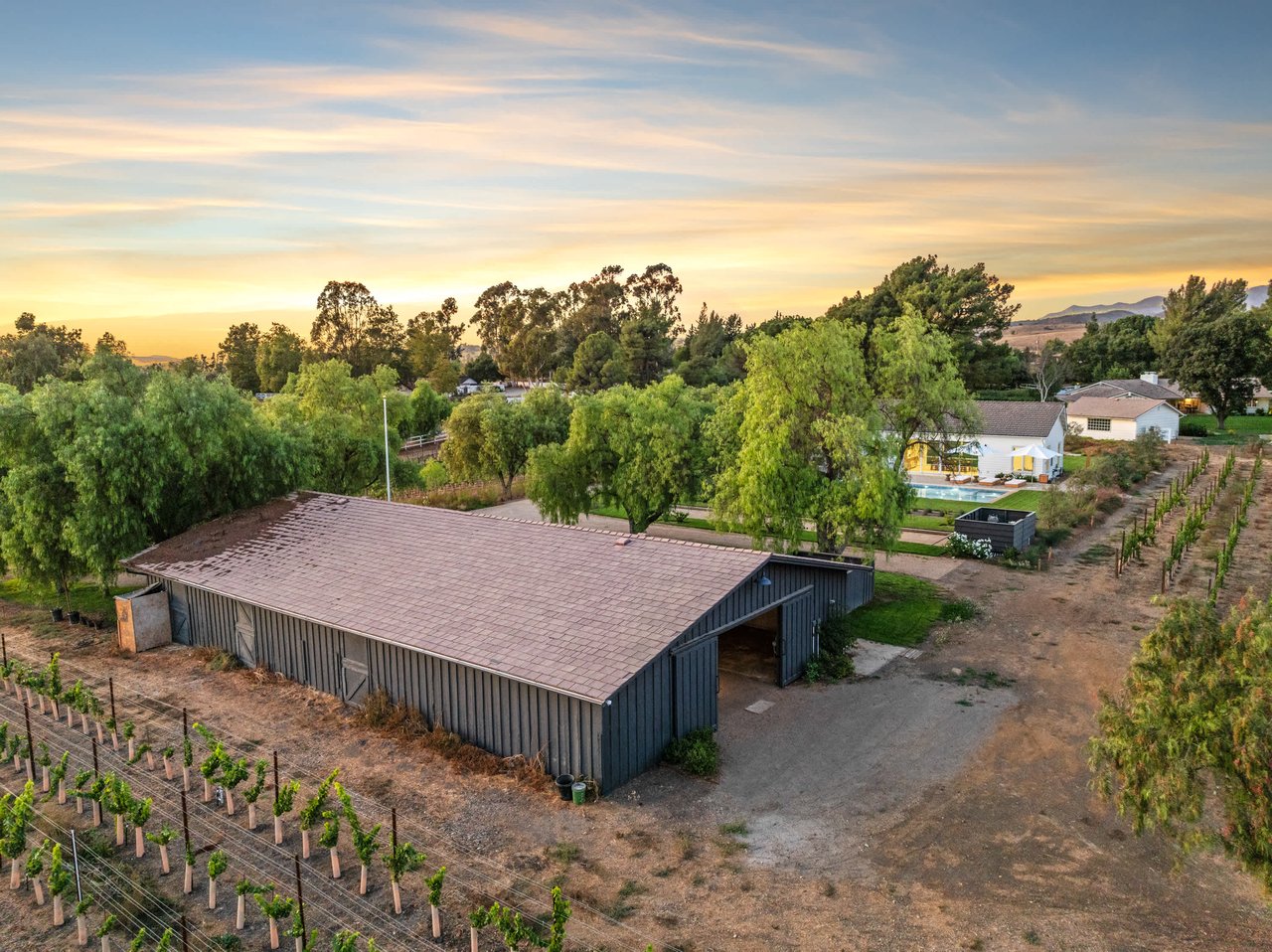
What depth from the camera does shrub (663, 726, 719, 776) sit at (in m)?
14.1

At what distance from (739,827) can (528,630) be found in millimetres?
5000

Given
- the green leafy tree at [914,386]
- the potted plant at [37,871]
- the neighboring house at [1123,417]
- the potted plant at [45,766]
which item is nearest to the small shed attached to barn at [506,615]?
the potted plant at [45,766]

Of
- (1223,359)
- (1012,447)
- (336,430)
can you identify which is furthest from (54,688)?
(1223,359)

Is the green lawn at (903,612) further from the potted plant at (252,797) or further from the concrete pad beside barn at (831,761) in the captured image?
the potted plant at (252,797)

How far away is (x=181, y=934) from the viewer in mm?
10078

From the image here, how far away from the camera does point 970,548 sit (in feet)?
96.2

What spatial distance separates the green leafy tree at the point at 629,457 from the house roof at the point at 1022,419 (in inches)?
956

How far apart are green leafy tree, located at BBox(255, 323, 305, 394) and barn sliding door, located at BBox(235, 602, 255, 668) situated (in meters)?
75.9

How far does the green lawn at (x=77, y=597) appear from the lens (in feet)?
79.0

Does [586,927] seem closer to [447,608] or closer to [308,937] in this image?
[308,937]

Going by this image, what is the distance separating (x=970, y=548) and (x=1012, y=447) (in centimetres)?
1983

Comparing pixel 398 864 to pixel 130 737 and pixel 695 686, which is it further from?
pixel 130 737

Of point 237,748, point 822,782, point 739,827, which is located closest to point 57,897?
point 237,748

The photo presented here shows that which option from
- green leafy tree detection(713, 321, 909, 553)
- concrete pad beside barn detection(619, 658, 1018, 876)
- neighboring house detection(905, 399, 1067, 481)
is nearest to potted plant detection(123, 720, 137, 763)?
concrete pad beside barn detection(619, 658, 1018, 876)
